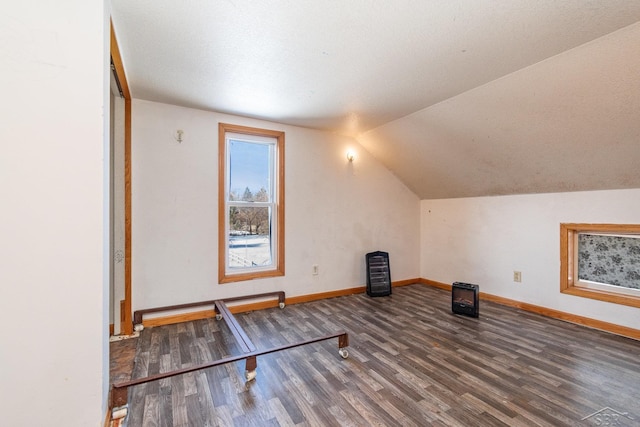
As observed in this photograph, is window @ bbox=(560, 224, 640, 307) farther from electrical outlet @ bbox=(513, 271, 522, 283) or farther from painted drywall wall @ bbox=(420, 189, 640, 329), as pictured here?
electrical outlet @ bbox=(513, 271, 522, 283)

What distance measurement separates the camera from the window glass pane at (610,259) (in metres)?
2.76

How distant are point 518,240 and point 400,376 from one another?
2.45m

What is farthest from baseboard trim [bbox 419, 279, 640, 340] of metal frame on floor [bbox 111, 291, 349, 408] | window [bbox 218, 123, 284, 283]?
window [bbox 218, 123, 284, 283]

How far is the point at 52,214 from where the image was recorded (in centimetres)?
128

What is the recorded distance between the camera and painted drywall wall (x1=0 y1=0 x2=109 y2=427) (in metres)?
1.22

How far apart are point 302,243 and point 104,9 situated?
2792 mm

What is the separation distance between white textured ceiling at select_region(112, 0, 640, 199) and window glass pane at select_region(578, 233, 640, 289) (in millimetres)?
564

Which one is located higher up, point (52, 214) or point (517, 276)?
point (52, 214)

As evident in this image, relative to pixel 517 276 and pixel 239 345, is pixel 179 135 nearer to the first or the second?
pixel 239 345

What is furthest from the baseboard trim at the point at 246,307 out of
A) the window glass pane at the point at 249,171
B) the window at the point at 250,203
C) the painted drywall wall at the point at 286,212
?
the window glass pane at the point at 249,171

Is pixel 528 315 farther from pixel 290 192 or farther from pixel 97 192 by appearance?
pixel 97 192

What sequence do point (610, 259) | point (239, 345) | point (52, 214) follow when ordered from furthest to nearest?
point (610, 259) < point (239, 345) < point (52, 214)

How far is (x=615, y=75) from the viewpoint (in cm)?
187

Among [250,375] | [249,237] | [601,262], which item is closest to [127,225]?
[249,237]
